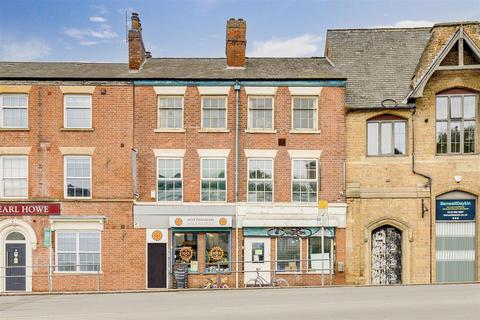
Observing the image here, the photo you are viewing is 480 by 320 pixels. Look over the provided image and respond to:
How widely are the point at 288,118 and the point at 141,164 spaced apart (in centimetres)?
681

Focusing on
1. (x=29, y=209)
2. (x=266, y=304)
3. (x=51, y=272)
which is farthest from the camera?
(x=29, y=209)

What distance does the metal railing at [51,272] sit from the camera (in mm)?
22469

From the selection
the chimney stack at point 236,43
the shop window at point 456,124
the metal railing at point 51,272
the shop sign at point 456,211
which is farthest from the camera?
the chimney stack at point 236,43

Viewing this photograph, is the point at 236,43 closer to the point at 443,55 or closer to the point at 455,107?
the point at 443,55

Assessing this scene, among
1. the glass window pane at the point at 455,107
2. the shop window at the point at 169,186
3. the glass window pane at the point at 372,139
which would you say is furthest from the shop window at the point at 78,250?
the glass window pane at the point at 455,107

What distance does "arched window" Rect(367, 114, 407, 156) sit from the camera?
23.5 meters

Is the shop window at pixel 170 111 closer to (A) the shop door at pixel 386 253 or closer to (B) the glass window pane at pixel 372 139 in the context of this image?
(B) the glass window pane at pixel 372 139

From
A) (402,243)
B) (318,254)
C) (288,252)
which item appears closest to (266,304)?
(288,252)

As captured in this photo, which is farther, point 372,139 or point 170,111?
point 372,139

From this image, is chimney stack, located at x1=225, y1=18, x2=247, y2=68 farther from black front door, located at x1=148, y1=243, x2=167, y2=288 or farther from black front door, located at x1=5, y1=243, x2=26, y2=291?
black front door, located at x1=5, y1=243, x2=26, y2=291

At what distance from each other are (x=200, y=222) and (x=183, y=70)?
6993 millimetres

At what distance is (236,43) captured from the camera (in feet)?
80.1

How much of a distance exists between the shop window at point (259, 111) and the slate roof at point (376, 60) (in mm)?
3533

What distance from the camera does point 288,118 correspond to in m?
23.4
